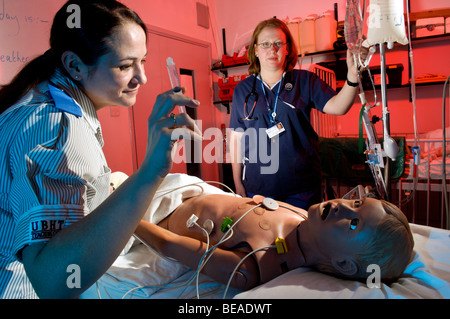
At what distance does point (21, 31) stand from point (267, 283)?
2.72 meters

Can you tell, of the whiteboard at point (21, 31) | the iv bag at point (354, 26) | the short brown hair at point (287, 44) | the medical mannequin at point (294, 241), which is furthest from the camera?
the whiteboard at point (21, 31)

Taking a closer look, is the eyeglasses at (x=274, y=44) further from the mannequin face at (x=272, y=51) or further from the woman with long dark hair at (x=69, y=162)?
the woman with long dark hair at (x=69, y=162)

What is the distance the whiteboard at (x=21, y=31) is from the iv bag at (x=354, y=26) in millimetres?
2233

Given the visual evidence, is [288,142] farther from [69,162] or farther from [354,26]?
[69,162]

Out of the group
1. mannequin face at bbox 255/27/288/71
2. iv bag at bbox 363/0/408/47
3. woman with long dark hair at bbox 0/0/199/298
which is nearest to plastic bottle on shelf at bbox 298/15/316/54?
mannequin face at bbox 255/27/288/71

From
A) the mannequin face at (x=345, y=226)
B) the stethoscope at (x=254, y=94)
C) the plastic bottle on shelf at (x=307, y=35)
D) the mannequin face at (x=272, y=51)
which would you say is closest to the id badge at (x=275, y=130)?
the stethoscope at (x=254, y=94)

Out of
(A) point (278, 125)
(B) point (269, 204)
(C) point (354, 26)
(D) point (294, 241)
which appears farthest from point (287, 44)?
(D) point (294, 241)

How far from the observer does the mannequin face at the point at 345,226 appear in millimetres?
1051

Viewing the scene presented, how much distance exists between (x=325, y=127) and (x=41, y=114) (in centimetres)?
330

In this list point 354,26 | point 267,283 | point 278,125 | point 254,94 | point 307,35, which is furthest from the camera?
point 307,35

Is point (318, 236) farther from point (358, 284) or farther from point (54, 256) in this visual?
point (54, 256)

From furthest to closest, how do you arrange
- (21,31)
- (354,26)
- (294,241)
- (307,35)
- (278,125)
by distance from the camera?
(307,35) → (21,31) → (278,125) → (354,26) → (294,241)

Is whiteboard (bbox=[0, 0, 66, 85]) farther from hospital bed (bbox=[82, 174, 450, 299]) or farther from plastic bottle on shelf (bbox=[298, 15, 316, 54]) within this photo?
plastic bottle on shelf (bbox=[298, 15, 316, 54])

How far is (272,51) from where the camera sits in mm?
1949
